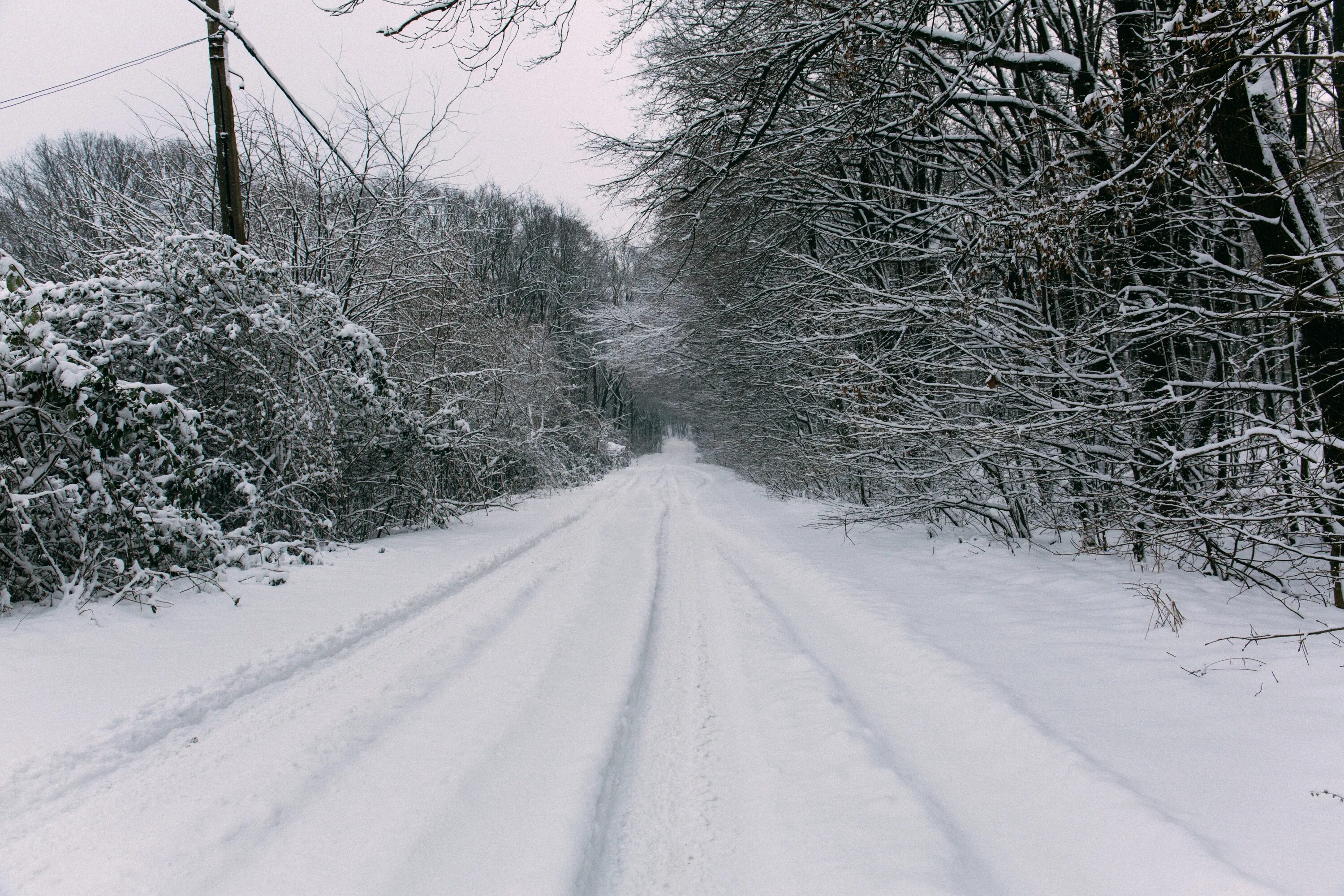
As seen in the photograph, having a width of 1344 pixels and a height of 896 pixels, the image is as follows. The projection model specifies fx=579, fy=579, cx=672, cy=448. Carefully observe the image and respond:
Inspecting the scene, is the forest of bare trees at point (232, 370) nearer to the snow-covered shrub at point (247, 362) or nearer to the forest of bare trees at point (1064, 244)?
the snow-covered shrub at point (247, 362)

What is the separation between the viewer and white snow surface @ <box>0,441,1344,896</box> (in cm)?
201

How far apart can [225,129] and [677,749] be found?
29.0 ft

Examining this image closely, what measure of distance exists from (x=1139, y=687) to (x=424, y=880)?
140 inches

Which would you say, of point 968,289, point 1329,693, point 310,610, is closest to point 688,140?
point 968,289

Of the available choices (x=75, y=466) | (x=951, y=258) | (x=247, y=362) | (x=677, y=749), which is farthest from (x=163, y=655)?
(x=951, y=258)

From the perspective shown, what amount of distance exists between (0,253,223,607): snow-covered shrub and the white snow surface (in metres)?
0.50

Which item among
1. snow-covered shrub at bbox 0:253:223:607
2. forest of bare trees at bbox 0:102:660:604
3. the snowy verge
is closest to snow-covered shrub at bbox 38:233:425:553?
forest of bare trees at bbox 0:102:660:604

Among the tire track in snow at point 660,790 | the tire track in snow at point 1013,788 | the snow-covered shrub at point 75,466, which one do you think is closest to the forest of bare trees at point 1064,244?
the tire track in snow at point 1013,788

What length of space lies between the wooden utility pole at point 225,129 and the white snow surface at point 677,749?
4.85 metres

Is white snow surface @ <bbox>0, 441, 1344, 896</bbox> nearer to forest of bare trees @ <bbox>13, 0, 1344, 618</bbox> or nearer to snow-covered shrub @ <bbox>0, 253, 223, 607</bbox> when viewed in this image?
snow-covered shrub @ <bbox>0, 253, 223, 607</bbox>

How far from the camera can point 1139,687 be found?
3107 mm

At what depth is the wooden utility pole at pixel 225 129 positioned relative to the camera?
7066 mm

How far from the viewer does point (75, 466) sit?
4.75 m

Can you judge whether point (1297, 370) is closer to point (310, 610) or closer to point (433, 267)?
point (310, 610)
